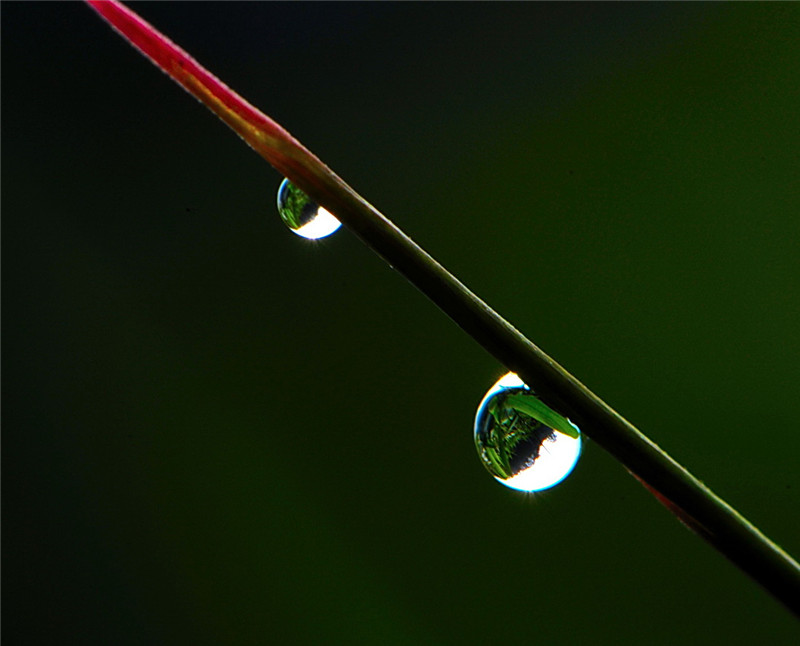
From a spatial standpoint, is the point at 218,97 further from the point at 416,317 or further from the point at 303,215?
the point at 416,317

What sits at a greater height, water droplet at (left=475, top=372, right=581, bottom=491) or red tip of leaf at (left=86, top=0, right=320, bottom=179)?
red tip of leaf at (left=86, top=0, right=320, bottom=179)

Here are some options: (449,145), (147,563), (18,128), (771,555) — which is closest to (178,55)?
(771,555)

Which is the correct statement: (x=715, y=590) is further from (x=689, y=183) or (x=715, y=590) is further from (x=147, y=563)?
(x=147, y=563)

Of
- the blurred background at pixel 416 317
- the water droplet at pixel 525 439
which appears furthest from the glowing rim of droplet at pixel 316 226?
the blurred background at pixel 416 317

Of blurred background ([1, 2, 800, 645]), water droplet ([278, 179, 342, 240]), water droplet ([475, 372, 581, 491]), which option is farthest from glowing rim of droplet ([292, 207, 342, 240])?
blurred background ([1, 2, 800, 645])

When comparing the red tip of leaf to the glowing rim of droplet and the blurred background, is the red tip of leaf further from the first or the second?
the blurred background

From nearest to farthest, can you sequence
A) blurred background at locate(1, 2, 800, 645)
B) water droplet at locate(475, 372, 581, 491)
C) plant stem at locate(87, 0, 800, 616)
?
plant stem at locate(87, 0, 800, 616) < water droplet at locate(475, 372, 581, 491) < blurred background at locate(1, 2, 800, 645)

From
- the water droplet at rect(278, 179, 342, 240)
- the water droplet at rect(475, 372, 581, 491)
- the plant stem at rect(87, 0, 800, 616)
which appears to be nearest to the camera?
the plant stem at rect(87, 0, 800, 616)

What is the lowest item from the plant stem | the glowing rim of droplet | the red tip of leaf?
the plant stem
